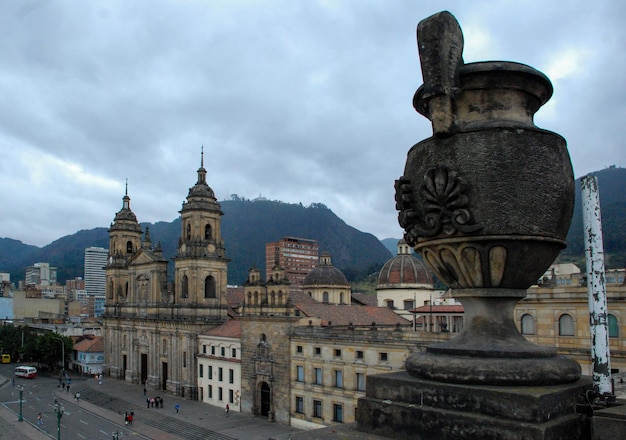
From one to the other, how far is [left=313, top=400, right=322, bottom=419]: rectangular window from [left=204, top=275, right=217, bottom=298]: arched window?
21.9 m

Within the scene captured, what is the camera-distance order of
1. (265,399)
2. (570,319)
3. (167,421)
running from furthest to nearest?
(265,399) < (167,421) < (570,319)

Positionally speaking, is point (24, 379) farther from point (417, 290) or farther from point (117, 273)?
point (417, 290)

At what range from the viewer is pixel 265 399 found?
4359 centimetres

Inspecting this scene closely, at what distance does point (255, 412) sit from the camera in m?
43.8

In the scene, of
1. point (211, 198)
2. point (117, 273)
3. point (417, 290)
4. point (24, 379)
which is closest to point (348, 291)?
point (417, 290)

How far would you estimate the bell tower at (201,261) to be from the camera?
184 feet

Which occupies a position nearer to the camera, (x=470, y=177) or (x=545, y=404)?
(x=545, y=404)

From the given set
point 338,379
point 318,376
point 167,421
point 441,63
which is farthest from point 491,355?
point 167,421

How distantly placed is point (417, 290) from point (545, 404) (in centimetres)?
5996

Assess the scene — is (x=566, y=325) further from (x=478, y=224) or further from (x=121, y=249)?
(x=121, y=249)

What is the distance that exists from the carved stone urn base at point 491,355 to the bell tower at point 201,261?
51827 millimetres

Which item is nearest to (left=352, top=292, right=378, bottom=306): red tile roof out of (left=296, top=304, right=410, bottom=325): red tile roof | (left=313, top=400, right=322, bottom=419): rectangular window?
(left=296, top=304, right=410, bottom=325): red tile roof

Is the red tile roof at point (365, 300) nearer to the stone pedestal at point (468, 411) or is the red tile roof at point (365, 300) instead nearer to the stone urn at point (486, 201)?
the stone pedestal at point (468, 411)

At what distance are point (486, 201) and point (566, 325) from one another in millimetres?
24695
